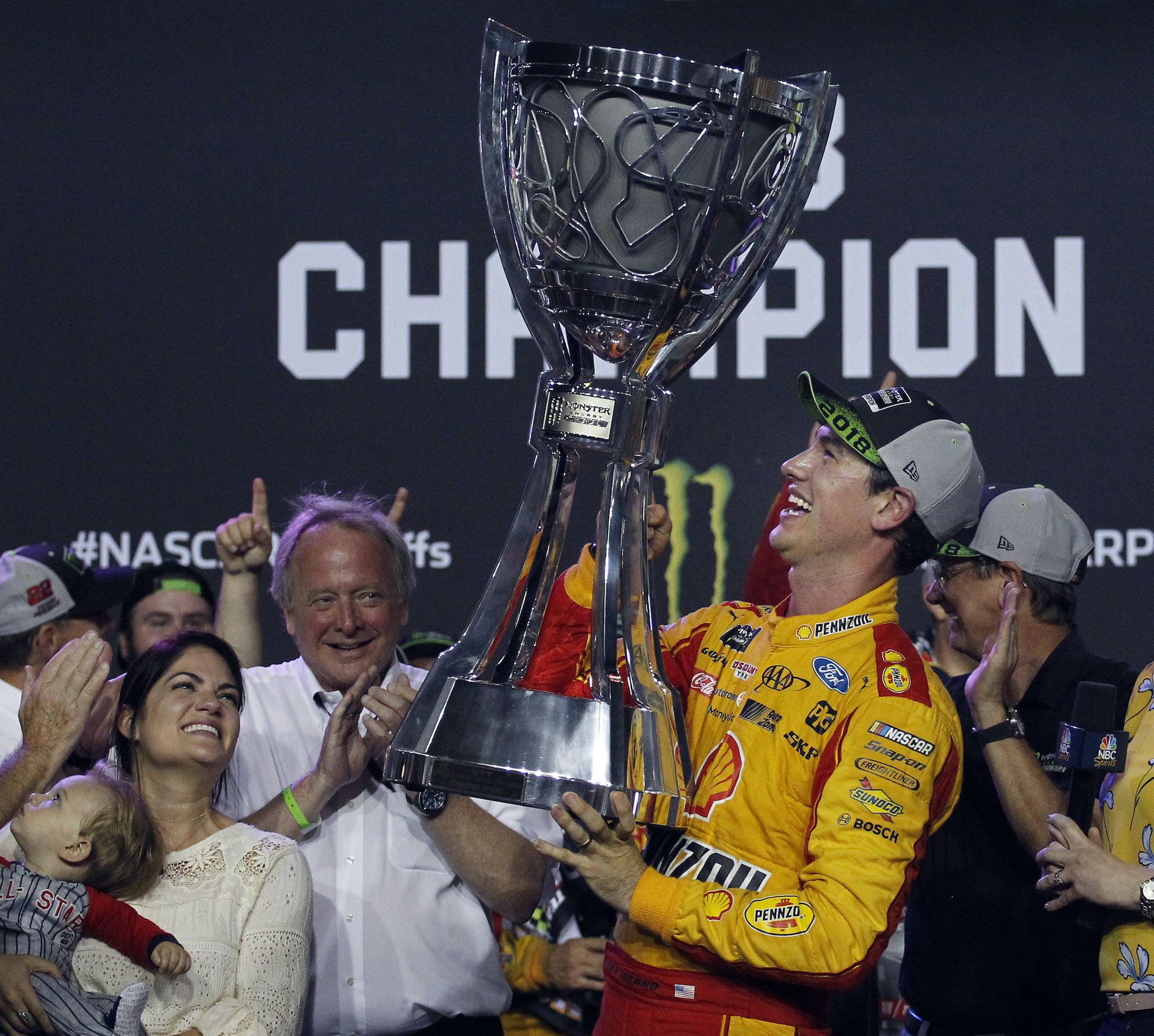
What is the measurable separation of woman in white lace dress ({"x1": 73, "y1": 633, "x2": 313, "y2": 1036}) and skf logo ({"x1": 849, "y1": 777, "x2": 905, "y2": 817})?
0.85 m

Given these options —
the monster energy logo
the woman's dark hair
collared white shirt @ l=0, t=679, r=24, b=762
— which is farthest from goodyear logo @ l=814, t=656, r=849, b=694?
the monster energy logo

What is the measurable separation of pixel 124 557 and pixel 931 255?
234 centimetres

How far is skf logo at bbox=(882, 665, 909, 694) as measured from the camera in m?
1.74

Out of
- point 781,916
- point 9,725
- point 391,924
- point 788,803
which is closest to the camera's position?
point 781,916

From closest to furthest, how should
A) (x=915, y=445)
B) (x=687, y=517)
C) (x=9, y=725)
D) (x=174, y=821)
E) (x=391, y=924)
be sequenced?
(x=915, y=445)
(x=174, y=821)
(x=391, y=924)
(x=9, y=725)
(x=687, y=517)

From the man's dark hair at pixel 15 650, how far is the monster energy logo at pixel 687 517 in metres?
1.60

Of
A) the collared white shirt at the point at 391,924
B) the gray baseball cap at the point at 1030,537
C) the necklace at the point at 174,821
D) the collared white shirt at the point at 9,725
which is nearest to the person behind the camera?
the necklace at the point at 174,821

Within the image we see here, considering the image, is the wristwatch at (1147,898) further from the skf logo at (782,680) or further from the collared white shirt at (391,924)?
the collared white shirt at (391,924)

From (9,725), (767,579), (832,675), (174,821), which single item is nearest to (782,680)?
(832,675)

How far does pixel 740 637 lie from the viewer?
6.31ft

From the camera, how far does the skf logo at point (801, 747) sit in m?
1.74

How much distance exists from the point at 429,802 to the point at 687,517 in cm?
177

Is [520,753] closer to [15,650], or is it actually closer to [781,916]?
[781,916]

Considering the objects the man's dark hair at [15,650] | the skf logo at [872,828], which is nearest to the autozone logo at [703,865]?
the skf logo at [872,828]
